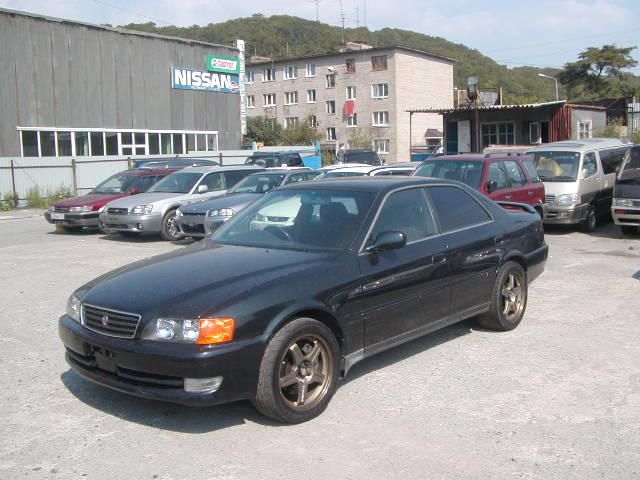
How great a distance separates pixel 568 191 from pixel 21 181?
19.5 m

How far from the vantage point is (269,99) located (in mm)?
74312

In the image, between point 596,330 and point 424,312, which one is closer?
point 424,312

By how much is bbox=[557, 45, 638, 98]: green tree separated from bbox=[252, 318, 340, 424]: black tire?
236 ft

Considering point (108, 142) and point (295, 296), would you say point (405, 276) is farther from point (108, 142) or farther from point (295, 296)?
point (108, 142)

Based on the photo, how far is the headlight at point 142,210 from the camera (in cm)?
1441

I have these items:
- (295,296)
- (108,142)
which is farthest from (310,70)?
(295,296)

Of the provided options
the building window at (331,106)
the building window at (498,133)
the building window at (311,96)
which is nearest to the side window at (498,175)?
the building window at (498,133)

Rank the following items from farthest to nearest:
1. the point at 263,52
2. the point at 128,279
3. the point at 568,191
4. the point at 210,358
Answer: the point at 263,52 < the point at 568,191 < the point at 128,279 < the point at 210,358

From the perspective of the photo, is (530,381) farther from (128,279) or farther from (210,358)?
(128,279)

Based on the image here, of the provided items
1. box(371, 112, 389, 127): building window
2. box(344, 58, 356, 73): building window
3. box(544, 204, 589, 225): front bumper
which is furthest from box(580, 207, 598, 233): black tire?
box(344, 58, 356, 73): building window

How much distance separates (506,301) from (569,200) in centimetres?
818

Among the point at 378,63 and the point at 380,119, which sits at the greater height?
the point at 378,63

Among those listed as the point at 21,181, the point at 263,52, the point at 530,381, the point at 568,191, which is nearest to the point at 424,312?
the point at 530,381

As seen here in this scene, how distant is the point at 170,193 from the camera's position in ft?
50.0
